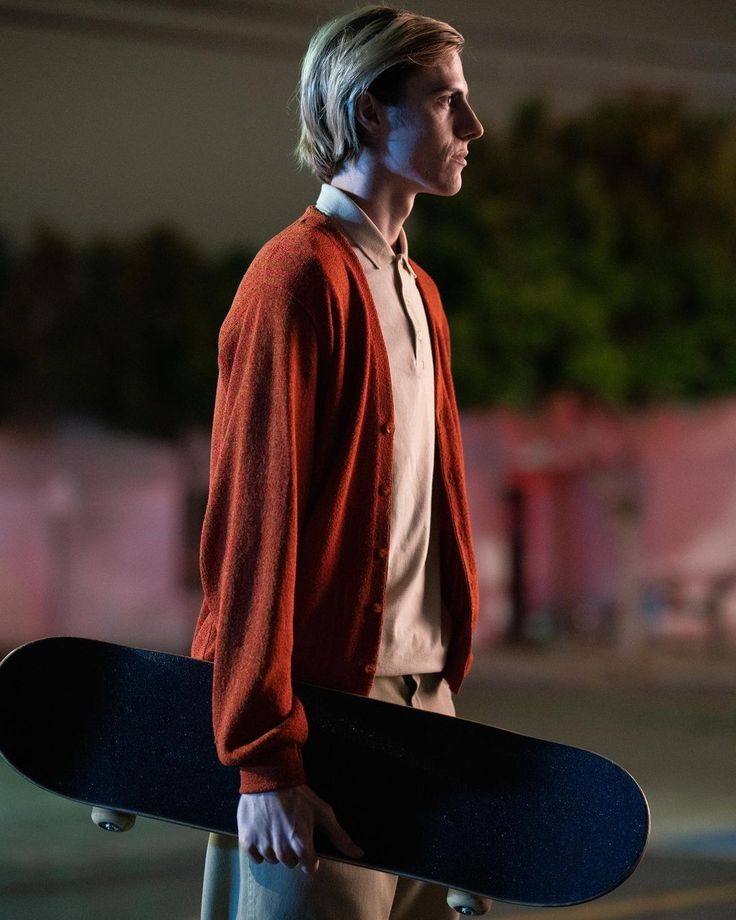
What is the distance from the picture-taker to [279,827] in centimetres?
121

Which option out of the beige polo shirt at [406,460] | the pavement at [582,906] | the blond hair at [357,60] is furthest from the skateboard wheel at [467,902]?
the pavement at [582,906]

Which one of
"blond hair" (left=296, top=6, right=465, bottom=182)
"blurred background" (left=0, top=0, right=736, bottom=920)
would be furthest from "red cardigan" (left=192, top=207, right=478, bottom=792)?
"blurred background" (left=0, top=0, right=736, bottom=920)

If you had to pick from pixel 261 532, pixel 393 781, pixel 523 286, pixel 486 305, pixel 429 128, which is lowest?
pixel 393 781

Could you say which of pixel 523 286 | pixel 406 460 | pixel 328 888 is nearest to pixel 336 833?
pixel 328 888

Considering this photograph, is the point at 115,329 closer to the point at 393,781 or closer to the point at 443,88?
the point at 443,88

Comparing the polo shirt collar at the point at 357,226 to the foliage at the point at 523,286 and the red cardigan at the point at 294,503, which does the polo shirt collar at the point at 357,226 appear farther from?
the foliage at the point at 523,286

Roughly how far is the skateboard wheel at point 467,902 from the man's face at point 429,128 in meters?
0.76

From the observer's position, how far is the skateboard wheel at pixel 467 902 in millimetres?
1325

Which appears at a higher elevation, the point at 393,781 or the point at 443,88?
the point at 443,88

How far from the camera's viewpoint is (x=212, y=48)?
1106 centimetres

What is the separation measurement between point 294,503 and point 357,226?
0.36 meters

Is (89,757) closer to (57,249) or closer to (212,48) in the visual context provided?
(57,249)

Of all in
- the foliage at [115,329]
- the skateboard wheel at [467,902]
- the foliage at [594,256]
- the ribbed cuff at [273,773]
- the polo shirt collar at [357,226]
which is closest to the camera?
the ribbed cuff at [273,773]

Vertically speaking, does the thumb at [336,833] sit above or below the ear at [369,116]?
below
